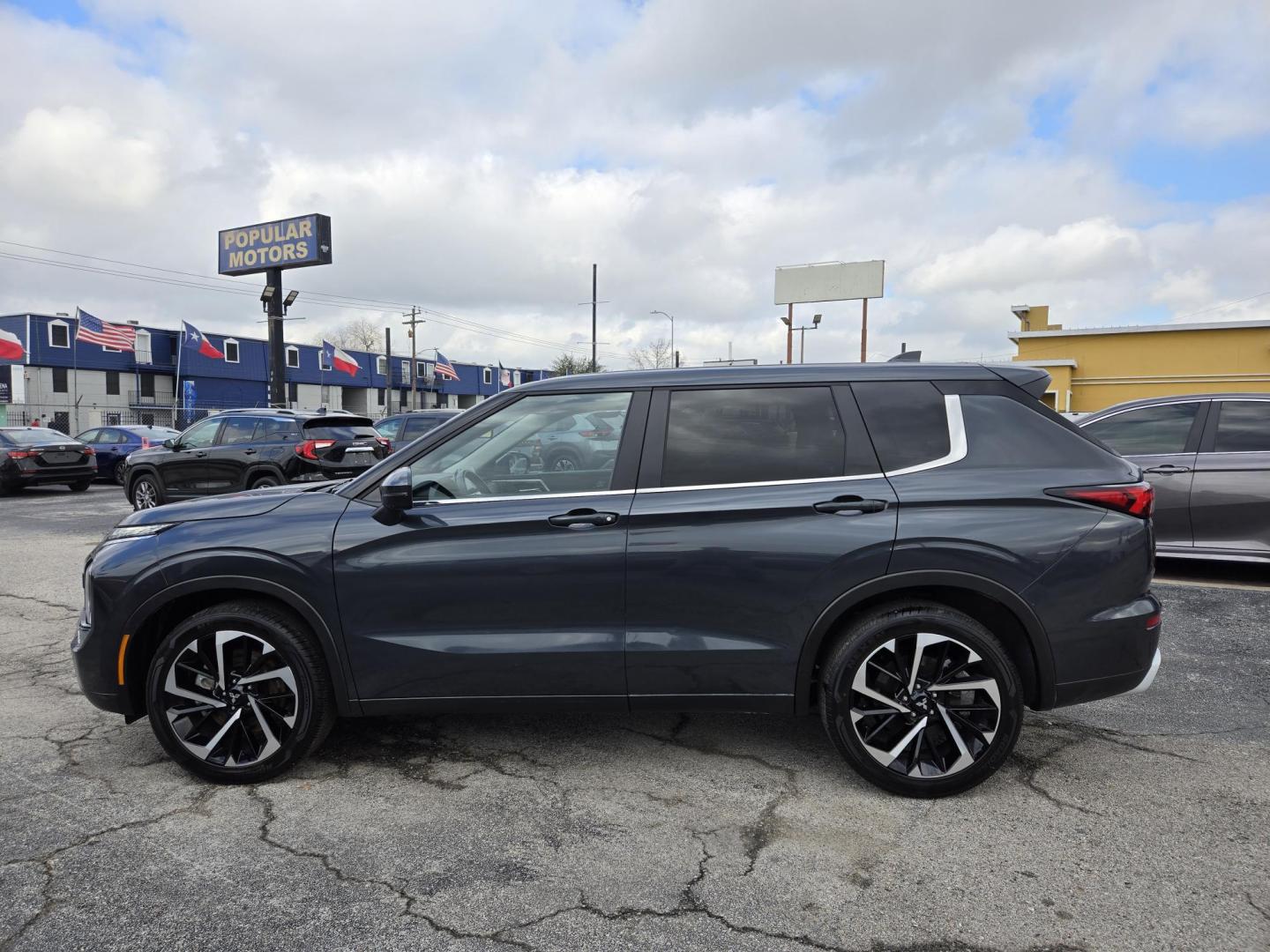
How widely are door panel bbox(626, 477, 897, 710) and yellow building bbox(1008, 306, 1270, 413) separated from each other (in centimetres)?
2345

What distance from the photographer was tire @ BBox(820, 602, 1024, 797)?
3.24 metres

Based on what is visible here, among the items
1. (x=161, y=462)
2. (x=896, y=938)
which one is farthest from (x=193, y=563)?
(x=161, y=462)

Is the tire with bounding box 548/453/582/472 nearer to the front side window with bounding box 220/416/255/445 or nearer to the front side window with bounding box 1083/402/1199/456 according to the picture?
the front side window with bounding box 1083/402/1199/456

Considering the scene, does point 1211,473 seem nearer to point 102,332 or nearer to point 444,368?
point 102,332

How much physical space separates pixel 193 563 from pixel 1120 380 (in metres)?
28.2

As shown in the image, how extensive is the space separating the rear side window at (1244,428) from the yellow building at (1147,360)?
719 inches

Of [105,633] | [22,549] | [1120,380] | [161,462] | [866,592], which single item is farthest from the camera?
[1120,380]

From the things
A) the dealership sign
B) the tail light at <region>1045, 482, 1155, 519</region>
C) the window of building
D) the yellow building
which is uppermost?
the dealership sign

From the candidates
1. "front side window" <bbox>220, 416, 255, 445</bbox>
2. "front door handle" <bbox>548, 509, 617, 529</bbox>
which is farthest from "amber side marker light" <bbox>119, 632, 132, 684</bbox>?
"front side window" <bbox>220, 416, 255, 445</bbox>

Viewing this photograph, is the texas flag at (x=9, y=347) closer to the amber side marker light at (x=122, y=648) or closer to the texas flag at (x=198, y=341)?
the texas flag at (x=198, y=341)

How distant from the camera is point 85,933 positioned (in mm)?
2492

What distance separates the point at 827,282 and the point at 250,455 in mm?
32175

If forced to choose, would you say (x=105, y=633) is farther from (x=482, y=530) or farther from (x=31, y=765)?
(x=482, y=530)

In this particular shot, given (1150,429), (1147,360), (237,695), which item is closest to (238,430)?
(237,695)
